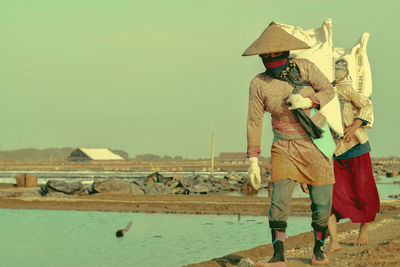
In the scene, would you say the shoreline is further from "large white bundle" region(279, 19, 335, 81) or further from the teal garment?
the teal garment

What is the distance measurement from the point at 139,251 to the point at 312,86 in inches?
251

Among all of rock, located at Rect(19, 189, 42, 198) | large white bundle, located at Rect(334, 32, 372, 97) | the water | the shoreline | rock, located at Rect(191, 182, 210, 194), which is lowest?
rock, located at Rect(191, 182, 210, 194)

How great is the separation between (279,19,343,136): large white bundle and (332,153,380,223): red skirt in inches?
65.9

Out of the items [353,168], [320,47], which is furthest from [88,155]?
[320,47]

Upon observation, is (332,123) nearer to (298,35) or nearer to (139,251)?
(298,35)

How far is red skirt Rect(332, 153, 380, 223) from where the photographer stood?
336 inches

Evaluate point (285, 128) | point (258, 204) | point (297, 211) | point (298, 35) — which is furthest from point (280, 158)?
point (258, 204)

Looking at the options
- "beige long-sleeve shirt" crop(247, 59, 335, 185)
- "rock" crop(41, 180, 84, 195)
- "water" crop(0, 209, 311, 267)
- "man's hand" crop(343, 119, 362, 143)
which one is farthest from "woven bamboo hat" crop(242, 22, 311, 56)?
"rock" crop(41, 180, 84, 195)

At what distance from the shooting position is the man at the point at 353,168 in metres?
8.34

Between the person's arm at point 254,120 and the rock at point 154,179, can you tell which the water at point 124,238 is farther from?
the rock at point 154,179

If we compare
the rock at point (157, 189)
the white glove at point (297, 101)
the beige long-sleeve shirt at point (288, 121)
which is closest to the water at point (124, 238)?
the beige long-sleeve shirt at point (288, 121)

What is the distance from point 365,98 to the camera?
8352 mm

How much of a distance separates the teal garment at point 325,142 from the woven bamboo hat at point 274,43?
2.24ft

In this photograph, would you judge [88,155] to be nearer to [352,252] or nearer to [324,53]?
[352,252]
